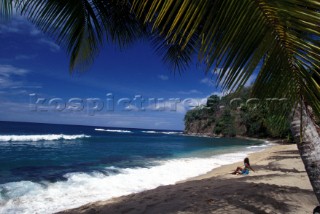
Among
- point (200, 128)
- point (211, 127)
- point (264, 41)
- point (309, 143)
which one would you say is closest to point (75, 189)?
point (309, 143)

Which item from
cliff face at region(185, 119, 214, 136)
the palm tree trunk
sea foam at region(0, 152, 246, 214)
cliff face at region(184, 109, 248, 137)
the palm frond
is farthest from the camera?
cliff face at region(185, 119, 214, 136)

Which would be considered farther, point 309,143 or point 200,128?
point 200,128

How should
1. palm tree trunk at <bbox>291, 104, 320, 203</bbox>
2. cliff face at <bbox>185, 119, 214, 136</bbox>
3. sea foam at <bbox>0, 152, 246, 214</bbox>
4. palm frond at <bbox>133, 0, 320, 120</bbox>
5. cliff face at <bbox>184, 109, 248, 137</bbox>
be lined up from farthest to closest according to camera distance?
1. cliff face at <bbox>185, 119, 214, 136</bbox>
2. cliff face at <bbox>184, 109, 248, 137</bbox>
3. sea foam at <bbox>0, 152, 246, 214</bbox>
4. palm tree trunk at <bbox>291, 104, 320, 203</bbox>
5. palm frond at <bbox>133, 0, 320, 120</bbox>

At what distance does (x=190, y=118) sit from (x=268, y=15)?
96303 mm

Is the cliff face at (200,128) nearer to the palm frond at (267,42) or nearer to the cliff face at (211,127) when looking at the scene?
the cliff face at (211,127)

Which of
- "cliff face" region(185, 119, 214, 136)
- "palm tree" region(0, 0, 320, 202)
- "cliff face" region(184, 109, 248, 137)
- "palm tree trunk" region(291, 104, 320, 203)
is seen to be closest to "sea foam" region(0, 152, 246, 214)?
"palm tree trunk" region(291, 104, 320, 203)

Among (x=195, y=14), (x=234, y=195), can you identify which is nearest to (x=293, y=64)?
(x=195, y=14)

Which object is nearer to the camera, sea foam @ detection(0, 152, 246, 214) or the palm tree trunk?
the palm tree trunk

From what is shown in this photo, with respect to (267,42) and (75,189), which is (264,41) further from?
(75,189)

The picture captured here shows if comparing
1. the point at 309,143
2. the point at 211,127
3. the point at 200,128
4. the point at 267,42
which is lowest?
the point at 200,128

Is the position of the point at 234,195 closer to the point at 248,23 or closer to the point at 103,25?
the point at 103,25

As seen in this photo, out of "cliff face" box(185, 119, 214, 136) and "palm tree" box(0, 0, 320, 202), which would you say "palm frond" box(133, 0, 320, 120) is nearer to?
"palm tree" box(0, 0, 320, 202)

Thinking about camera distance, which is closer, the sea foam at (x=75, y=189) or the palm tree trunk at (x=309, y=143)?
the palm tree trunk at (x=309, y=143)

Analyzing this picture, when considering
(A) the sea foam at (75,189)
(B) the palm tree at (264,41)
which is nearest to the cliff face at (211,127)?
(A) the sea foam at (75,189)
